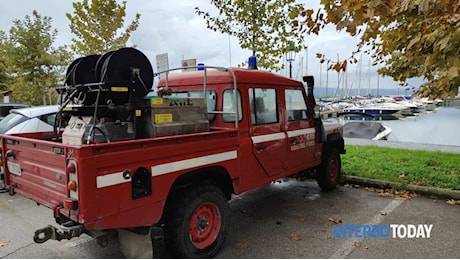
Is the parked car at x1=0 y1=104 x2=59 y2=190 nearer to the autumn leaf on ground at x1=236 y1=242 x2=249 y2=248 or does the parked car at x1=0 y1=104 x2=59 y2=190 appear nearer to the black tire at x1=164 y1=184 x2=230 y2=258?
the black tire at x1=164 y1=184 x2=230 y2=258

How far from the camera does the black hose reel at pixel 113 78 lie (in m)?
3.34

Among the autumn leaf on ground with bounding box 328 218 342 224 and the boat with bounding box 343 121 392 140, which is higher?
the boat with bounding box 343 121 392 140

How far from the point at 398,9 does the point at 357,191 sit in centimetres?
418

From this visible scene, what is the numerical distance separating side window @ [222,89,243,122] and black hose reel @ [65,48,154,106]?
3.55 ft

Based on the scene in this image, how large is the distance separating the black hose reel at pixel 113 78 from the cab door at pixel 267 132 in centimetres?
150

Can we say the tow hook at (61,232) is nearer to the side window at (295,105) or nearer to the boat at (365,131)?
the side window at (295,105)

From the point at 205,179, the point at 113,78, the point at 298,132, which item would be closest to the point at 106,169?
the point at 113,78

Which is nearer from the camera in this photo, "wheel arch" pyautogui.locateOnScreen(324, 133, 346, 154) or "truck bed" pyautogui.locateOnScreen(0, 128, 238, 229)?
"truck bed" pyautogui.locateOnScreen(0, 128, 238, 229)

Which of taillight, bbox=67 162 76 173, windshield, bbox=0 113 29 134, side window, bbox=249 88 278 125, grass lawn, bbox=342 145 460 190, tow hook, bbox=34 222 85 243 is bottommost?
grass lawn, bbox=342 145 460 190

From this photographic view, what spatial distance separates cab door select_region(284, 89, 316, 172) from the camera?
16.8ft

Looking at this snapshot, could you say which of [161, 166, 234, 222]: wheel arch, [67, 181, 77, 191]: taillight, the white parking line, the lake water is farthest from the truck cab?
the lake water

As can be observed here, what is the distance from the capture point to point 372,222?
4754 millimetres

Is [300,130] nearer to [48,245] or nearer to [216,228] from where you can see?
[216,228]

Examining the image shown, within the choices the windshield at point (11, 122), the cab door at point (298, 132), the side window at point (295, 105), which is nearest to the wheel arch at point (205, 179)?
the cab door at point (298, 132)
